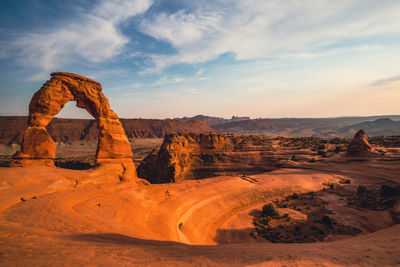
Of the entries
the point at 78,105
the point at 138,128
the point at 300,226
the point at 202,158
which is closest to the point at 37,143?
the point at 78,105

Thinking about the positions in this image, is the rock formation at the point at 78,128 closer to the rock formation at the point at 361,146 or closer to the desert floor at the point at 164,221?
the desert floor at the point at 164,221

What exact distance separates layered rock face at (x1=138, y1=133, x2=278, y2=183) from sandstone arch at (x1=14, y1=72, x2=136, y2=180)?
10397 millimetres

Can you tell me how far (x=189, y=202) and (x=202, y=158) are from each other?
15.8 meters

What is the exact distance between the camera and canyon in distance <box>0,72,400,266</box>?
512 centimetres

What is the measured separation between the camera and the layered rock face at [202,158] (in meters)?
27.7

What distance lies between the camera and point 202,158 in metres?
30.7

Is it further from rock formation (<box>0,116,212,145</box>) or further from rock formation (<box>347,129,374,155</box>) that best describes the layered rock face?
rock formation (<box>0,116,212,145</box>)

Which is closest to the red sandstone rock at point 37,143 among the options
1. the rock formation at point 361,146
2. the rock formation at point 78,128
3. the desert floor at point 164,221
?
the desert floor at point 164,221

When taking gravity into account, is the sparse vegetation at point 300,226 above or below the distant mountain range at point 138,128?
below

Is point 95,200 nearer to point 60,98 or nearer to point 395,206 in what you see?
point 60,98

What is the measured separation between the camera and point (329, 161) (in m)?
28.1

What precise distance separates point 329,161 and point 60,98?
33.2 metres

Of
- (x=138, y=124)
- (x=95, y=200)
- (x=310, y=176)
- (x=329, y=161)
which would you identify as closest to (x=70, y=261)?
(x=95, y=200)

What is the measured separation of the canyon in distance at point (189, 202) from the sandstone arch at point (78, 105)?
8cm
